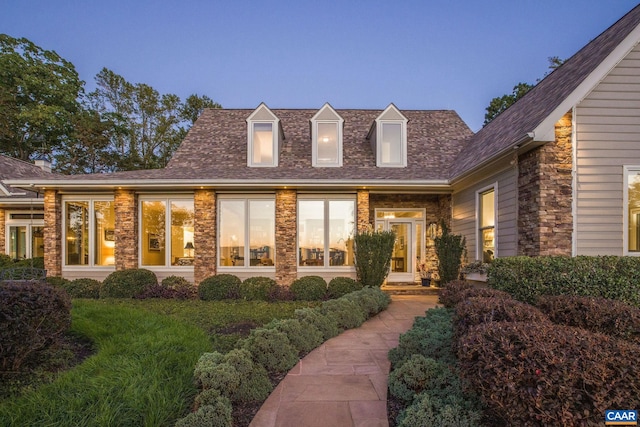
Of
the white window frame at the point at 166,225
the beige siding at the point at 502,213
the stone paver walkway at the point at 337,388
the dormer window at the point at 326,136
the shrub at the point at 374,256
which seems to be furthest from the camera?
the dormer window at the point at 326,136

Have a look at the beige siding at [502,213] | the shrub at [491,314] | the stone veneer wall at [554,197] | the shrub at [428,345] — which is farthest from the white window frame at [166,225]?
the stone veneer wall at [554,197]

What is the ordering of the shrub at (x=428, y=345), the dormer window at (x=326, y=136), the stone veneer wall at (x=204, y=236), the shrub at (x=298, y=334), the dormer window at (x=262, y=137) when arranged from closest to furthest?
the shrub at (x=428, y=345)
the shrub at (x=298, y=334)
the stone veneer wall at (x=204, y=236)
the dormer window at (x=262, y=137)
the dormer window at (x=326, y=136)

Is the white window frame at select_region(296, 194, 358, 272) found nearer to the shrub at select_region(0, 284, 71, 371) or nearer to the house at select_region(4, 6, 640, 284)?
the house at select_region(4, 6, 640, 284)

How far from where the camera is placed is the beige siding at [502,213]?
6.81 m

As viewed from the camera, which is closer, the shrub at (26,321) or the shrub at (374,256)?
the shrub at (26,321)

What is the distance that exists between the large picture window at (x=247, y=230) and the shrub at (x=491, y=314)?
283 inches

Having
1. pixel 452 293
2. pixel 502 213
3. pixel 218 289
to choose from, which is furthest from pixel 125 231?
pixel 502 213

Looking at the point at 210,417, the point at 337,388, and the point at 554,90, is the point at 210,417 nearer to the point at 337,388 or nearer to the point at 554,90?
the point at 337,388

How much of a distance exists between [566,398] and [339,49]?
772 inches

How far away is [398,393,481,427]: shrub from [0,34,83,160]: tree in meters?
25.2

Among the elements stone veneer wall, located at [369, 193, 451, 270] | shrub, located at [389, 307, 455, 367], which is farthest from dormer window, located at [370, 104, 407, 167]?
shrub, located at [389, 307, 455, 367]

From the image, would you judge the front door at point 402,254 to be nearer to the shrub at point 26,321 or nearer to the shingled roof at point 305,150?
the shingled roof at point 305,150

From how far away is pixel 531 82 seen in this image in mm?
21984

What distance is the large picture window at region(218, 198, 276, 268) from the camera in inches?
394
